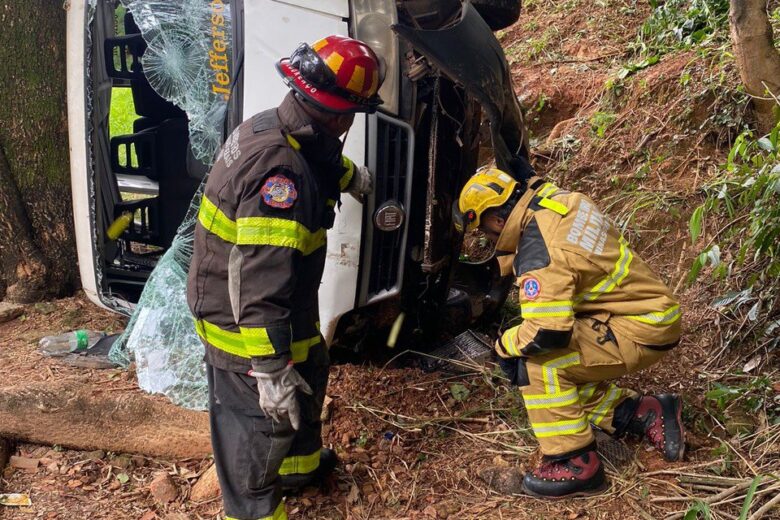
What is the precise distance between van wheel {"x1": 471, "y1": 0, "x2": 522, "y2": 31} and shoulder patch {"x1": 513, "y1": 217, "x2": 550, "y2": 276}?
136cm

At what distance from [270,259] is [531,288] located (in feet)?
3.21

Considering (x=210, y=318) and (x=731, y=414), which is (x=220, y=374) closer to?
(x=210, y=318)

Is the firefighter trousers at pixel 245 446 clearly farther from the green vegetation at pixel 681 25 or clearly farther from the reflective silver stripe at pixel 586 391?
the green vegetation at pixel 681 25

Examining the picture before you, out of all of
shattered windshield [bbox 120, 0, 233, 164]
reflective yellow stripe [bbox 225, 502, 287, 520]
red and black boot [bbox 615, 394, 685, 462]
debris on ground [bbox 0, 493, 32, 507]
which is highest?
shattered windshield [bbox 120, 0, 233, 164]

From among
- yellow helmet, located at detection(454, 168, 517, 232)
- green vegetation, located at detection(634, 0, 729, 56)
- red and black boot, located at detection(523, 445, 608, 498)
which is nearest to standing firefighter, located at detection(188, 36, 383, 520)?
yellow helmet, located at detection(454, 168, 517, 232)

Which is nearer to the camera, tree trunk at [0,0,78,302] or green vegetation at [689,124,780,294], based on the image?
green vegetation at [689,124,780,294]

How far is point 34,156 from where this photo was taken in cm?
377

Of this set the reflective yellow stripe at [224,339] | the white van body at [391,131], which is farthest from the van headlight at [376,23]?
the reflective yellow stripe at [224,339]

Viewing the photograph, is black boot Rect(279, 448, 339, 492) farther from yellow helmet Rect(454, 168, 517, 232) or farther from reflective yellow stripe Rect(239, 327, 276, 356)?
yellow helmet Rect(454, 168, 517, 232)

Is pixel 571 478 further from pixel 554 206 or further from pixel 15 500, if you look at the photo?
pixel 15 500

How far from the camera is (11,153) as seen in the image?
3.75 m

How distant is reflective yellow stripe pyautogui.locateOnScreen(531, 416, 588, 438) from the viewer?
2609 mm

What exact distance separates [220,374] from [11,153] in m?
2.26

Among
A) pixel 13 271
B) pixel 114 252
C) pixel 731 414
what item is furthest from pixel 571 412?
pixel 13 271
